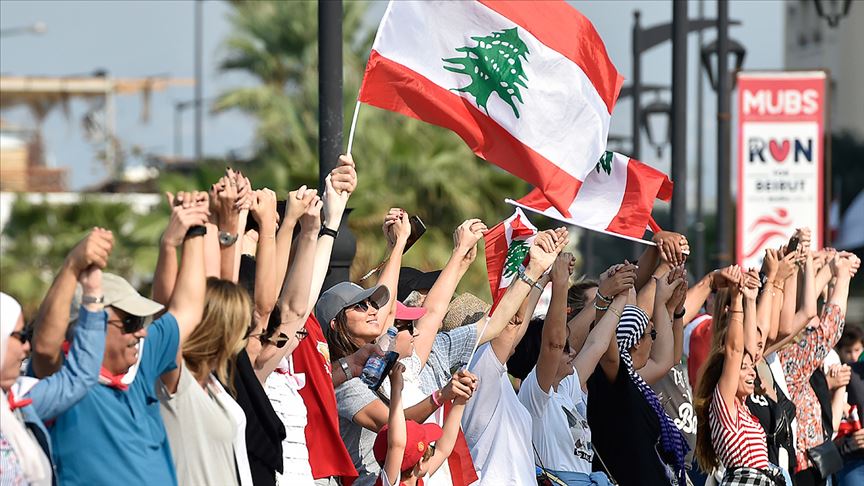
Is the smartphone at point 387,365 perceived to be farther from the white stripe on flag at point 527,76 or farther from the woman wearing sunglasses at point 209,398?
the white stripe on flag at point 527,76

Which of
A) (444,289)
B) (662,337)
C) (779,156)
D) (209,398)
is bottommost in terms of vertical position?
(662,337)

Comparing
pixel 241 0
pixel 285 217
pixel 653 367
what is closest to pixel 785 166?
pixel 653 367

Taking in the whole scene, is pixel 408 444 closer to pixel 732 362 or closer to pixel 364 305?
pixel 364 305

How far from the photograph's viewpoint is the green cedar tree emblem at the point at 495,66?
7.90 metres

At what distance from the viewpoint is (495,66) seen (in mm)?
7961

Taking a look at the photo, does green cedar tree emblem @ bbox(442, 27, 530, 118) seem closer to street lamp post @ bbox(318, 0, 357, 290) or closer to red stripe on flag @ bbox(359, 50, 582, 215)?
red stripe on flag @ bbox(359, 50, 582, 215)

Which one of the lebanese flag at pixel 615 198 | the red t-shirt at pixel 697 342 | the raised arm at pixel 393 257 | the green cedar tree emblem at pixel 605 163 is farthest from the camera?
the red t-shirt at pixel 697 342

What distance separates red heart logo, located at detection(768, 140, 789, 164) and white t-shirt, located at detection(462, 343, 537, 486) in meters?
9.97

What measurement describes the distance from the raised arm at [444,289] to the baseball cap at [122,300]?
2.12 m

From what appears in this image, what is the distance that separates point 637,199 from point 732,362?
3.41 feet

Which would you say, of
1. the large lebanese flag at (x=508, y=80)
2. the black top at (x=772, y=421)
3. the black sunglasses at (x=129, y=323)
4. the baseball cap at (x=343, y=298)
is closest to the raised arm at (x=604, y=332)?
the large lebanese flag at (x=508, y=80)

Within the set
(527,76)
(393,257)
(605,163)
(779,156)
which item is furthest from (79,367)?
(779,156)

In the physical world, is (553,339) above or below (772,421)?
above

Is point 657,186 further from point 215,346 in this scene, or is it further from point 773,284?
point 215,346
